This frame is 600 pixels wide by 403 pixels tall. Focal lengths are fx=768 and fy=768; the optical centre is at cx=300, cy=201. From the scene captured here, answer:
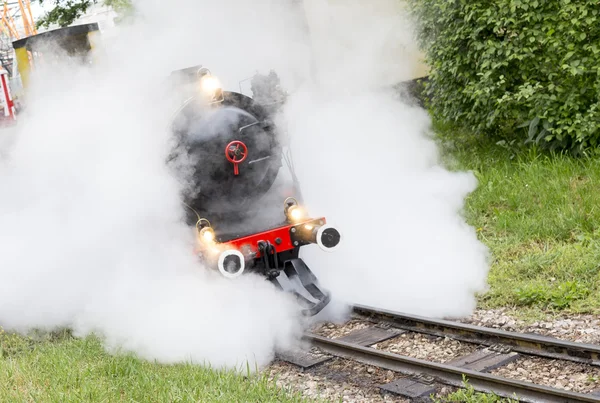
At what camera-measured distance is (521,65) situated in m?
8.61

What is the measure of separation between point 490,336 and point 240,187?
2249 mm

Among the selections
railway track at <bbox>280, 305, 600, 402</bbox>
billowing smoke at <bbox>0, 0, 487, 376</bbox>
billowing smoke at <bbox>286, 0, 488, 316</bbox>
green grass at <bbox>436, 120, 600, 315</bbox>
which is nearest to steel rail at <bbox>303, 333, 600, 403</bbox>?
railway track at <bbox>280, 305, 600, 402</bbox>

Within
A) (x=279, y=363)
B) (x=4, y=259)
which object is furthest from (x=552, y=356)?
(x=4, y=259)

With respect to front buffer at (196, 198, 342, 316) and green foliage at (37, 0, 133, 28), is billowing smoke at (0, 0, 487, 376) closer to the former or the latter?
front buffer at (196, 198, 342, 316)

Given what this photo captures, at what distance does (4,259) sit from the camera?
6758mm

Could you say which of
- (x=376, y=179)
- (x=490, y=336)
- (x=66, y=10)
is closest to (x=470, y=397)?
(x=490, y=336)

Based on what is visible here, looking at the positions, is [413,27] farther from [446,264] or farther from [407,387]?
[407,387]

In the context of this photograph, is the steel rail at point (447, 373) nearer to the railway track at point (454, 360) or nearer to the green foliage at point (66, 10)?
the railway track at point (454, 360)

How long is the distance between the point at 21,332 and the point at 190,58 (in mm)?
2748

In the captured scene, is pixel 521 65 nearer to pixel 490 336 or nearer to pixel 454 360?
pixel 490 336

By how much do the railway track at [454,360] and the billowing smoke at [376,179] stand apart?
0.42 metres

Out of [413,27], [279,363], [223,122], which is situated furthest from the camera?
[413,27]

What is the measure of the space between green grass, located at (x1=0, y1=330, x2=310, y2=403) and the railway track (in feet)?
2.26

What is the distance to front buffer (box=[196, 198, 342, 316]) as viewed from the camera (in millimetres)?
5750
